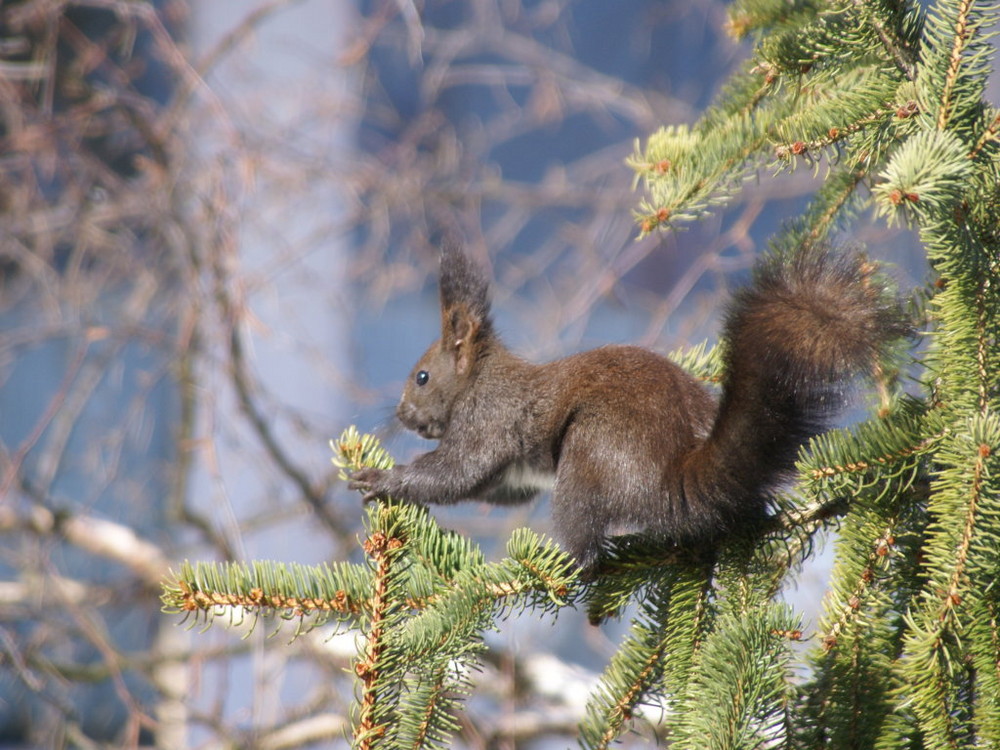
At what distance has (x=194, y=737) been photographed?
2895 millimetres

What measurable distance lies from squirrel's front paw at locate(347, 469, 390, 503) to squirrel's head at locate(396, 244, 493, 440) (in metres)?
0.34

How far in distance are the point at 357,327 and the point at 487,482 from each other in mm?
2075

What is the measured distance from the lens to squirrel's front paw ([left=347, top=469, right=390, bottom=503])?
1.15 m

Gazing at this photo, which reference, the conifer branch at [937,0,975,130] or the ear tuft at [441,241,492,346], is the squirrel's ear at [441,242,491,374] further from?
the conifer branch at [937,0,975,130]

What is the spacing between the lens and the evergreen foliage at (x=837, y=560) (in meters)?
0.69

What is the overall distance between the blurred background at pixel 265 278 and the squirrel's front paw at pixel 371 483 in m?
0.34

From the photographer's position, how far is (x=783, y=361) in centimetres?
86

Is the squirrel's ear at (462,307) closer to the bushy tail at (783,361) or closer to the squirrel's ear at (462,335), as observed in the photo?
the squirrel's ear at (462,335)

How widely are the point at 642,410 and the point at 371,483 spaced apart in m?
0.36

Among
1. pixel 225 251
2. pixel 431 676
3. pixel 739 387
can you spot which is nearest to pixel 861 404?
pixel 739 387

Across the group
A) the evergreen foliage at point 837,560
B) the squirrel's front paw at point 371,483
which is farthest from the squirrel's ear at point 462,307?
the evergreen foliage at point 837,560

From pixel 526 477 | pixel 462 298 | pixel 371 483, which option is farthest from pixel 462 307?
pixel 371 483

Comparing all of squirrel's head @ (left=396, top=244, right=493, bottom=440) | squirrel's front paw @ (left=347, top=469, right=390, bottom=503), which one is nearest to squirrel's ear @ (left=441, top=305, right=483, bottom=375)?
squirrel's head @ (left=396, top=244, right=493, bottom=440)

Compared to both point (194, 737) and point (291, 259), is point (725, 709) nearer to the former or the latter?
point (291, 259)
